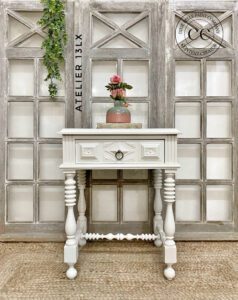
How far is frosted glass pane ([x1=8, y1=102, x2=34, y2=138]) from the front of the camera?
2.57 meters

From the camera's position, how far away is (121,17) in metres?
2.55

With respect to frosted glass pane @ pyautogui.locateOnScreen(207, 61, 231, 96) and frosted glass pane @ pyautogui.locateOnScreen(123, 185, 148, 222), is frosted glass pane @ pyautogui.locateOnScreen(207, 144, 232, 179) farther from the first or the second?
frosted glass pane @ pyautogui.locateOnScreen(123, 185, 148, 222)

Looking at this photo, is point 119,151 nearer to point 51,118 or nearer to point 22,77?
point 51,118

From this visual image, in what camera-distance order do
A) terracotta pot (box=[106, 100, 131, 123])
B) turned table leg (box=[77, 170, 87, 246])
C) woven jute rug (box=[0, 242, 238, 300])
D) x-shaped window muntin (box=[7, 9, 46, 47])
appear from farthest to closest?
x-shaped window muntin (box=[7, 9, 46, 47]), turned table leg (box=[77, 170, 87, 246]), terracotta pot (box=[106, 100, 131, 123]), woven jute rug (box=[0, 242, 238, 300])

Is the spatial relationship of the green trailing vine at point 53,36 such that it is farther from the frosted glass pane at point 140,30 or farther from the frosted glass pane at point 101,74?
the frosted glass pane at point 140,30

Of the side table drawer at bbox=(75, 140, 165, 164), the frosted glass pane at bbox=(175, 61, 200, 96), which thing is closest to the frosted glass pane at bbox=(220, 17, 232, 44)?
the frosted glass pane at bbox=(175, 61, 200, 96)

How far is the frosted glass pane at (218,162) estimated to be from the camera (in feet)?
8.45

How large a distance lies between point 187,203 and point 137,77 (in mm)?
1197

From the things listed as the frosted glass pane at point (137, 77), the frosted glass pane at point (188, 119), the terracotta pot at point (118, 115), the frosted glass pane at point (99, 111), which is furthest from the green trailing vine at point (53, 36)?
the frosted glass pane at point (188, 119)

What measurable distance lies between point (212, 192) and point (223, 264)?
0.68m

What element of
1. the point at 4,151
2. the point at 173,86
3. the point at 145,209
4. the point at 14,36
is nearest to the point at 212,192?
the point at 145,209

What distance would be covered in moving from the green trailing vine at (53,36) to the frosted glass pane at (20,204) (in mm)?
883

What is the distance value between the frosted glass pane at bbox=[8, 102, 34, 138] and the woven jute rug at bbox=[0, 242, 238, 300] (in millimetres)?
952

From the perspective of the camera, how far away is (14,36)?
2547 mm
